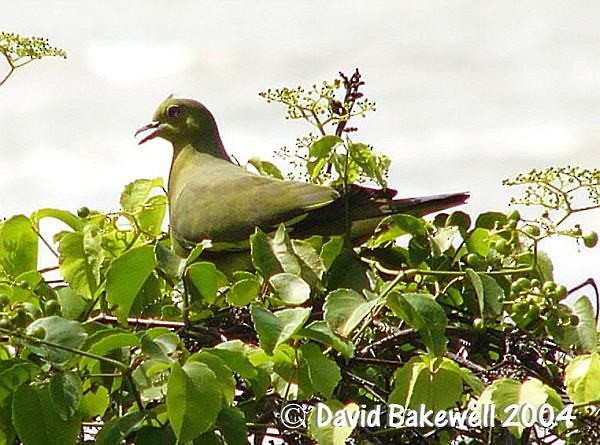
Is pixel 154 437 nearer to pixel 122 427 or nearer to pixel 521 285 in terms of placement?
pixel 122 427

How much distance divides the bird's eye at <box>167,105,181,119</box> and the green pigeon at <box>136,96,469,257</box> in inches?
3.3

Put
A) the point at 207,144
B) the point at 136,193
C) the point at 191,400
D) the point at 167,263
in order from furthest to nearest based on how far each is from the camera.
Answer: the point at 207,144
the point at 136,193
the point at 167,263
the point at 191,400

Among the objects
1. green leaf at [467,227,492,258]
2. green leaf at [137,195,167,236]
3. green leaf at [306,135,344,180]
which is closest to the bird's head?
green leaf at [137,195,167,236]

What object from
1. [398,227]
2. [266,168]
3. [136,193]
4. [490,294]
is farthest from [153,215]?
[490,294]

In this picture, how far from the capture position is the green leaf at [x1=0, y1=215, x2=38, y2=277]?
0.92 meters

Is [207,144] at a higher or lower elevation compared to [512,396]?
higher

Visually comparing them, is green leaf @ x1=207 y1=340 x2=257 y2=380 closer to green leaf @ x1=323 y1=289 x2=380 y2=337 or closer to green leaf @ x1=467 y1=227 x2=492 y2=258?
green leaf @ x1=323 y1=289 x2=380 y2=337

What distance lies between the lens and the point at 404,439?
87cm

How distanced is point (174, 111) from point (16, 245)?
1.39ft

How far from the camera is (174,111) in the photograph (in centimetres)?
131

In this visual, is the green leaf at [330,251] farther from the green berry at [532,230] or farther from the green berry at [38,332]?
the green berry at [38,332]

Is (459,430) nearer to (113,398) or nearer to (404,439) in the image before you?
(404,439)

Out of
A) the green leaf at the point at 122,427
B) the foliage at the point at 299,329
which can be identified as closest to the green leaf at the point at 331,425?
the foliage at the point at 299,329

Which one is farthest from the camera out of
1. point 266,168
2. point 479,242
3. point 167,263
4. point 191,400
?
point 266,168
